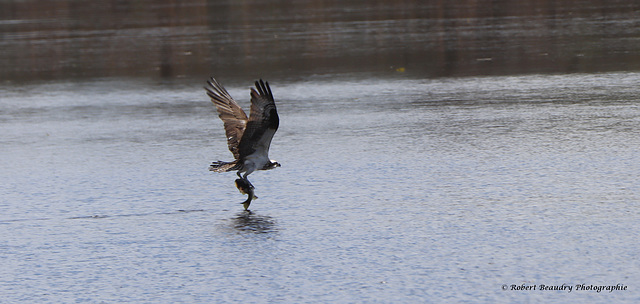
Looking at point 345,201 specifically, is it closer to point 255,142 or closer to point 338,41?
point 255,142

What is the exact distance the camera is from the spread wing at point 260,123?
24.6 feet

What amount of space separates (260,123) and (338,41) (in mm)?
11960

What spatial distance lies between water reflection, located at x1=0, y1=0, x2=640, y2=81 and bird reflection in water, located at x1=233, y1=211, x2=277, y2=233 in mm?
7782

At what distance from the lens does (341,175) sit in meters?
8.77

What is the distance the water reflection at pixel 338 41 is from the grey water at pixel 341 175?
0.39 ft

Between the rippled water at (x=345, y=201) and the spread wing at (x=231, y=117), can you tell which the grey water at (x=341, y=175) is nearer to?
the rippled water at (x=345, y=201)

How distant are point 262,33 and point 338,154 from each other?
1262 cm

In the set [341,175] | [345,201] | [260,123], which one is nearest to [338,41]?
[341,175]

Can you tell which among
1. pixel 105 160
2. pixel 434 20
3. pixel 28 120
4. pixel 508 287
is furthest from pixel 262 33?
pixel 508 287

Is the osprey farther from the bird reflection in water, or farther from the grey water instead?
the grey water

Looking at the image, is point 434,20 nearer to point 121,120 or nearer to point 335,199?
point 121,120

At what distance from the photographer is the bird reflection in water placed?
23.4 feet

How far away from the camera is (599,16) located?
2161 centimetres

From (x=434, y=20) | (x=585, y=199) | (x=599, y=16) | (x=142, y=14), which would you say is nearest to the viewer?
(x=585, y=199)
